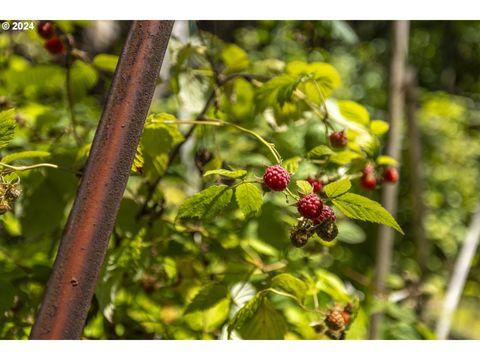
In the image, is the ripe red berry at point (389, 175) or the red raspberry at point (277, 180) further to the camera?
the ripe red berry at point (389, 175)

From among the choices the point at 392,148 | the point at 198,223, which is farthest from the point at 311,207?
the point at 392,148

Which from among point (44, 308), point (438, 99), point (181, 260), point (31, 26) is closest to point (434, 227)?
point (438, 99)

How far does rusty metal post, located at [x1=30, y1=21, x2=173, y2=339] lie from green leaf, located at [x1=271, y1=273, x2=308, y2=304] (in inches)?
12.2

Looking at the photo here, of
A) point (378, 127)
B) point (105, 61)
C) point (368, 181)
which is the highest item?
point (105, 61)

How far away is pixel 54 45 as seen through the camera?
39.4 inches

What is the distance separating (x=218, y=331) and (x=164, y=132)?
34 cm

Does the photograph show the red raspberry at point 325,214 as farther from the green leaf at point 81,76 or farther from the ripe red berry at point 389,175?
the green leaf at point 81,76

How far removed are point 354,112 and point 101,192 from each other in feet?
2.00

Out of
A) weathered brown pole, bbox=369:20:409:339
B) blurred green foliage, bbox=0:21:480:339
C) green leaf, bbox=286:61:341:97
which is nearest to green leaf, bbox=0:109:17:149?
blurred green foliage, bbox=0:21:480:339

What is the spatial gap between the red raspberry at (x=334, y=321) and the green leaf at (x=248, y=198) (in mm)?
197

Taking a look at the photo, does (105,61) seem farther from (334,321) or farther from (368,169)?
(334,321)

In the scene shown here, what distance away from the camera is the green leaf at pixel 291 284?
70 centimetres

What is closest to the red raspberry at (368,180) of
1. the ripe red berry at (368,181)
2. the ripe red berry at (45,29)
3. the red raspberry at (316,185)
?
the ripe red berry at (368,181)

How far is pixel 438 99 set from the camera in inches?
135
